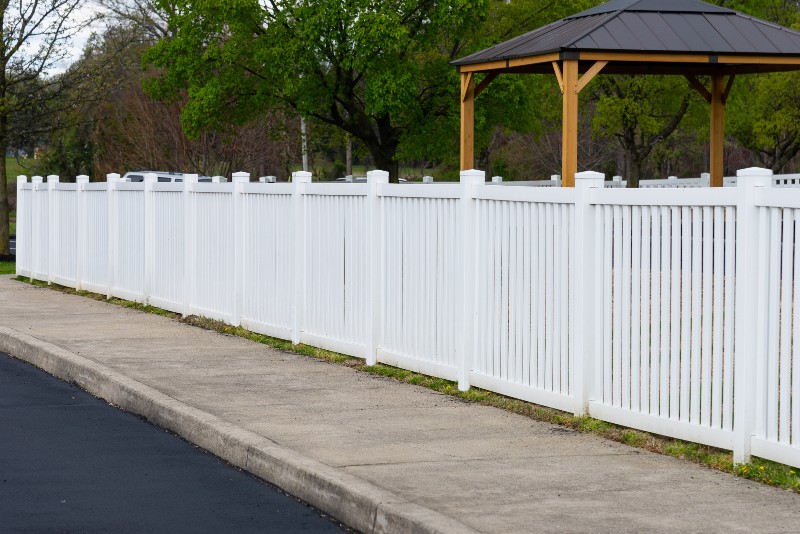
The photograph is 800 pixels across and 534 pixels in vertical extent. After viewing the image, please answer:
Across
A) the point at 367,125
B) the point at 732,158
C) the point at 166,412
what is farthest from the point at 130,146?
the point at 166,412

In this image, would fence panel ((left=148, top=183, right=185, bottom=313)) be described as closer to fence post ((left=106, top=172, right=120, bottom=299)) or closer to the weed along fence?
the weed along fence

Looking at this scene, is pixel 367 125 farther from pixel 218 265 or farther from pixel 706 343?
pixel 706 343

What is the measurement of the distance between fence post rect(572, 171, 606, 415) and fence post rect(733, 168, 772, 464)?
1.35 meters

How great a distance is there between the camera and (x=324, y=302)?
11648 mm

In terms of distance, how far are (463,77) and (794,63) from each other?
557cm

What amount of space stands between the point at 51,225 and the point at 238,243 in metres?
7.43

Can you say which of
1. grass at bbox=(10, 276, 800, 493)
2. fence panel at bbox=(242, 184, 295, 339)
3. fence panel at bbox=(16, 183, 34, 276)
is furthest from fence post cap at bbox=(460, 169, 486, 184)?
fence panel at bbox=(16, 183, 34, 276)

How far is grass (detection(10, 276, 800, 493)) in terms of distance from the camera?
265 inches

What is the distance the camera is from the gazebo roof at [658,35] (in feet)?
63.1

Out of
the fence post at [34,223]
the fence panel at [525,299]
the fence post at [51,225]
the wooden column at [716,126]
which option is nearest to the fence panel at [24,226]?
the fence post at [34,223]

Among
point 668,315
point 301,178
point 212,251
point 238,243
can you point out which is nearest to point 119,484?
point 668,315

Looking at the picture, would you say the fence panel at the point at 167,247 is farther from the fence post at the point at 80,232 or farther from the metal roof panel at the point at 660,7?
the metal roof panel at the point at 660,7

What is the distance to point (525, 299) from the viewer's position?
28.7 ft

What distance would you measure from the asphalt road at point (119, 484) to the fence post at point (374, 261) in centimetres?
222
